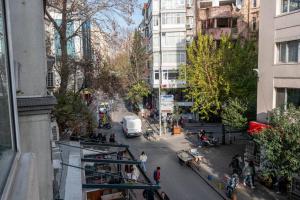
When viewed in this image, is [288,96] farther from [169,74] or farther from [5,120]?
[169,74]

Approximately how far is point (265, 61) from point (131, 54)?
1346 inches

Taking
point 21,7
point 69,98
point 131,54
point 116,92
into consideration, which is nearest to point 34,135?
point 21,7

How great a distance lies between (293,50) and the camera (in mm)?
15523

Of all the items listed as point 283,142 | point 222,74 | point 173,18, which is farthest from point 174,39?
point 283,142

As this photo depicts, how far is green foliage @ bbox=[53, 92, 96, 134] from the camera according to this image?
16734 mm

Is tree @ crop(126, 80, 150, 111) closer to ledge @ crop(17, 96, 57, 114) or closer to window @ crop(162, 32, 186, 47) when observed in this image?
window @ crop(162, 32, 186, 47)

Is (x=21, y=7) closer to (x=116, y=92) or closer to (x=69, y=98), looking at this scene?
(x=69, y=98)

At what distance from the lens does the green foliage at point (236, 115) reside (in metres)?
20.6

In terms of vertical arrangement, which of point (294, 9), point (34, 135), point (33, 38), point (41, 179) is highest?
point (294, 9)

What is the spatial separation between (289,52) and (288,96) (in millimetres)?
2135

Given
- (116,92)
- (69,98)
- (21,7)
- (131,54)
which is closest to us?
(21,7)

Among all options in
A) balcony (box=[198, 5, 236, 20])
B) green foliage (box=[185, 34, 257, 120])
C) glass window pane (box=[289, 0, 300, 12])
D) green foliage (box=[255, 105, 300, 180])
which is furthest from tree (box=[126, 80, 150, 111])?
green foliage (box=[255, 105, 300, 180])

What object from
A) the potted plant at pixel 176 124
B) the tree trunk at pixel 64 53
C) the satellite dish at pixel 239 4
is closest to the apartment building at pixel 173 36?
the potted plant at pixel 176 124

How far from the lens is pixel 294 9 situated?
15203mm
